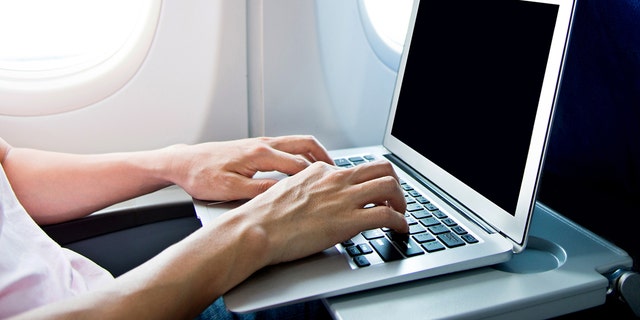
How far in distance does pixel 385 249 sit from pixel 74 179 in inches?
21.6

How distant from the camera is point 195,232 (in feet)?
2.15

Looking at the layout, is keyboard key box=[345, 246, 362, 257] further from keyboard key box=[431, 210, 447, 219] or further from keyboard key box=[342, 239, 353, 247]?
keyboard key box=[431, 210, 447, 219]

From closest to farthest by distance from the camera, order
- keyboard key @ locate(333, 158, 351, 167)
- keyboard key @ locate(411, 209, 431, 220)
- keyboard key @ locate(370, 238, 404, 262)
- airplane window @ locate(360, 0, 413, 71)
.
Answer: keyboard key @ locate(370, 238, 404, 262)
keyboard key @ locate(411, 209, 431, 220)
keyboard key @ locate(333, 158, 351, 167)
airplane window @ locate(360, 0, 413, 71)

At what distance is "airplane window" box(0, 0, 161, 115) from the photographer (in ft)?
3.46

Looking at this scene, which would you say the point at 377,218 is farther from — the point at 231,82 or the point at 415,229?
the point at 231,82

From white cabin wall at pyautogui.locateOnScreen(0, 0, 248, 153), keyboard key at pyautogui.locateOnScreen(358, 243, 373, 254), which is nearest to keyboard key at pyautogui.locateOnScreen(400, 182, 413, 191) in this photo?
Result: keyboard key at pyautogui.locateOnScreen(358, 243, 373, 254)

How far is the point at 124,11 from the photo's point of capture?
3.76ft

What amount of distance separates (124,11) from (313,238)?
0.74m

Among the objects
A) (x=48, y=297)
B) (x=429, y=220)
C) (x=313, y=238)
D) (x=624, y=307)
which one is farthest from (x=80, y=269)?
(x=624, y=307)

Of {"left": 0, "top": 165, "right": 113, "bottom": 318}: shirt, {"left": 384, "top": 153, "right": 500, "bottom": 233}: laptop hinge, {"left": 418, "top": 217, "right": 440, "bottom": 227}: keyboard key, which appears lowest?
{"left": 0, "top": 165, "right": 113, "bottom": 318}: shirt

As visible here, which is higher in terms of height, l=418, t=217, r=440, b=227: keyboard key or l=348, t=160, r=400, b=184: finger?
l=348, t=160, r=400, b=184: finger

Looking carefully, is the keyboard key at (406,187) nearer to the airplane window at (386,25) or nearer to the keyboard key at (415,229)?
the keyboard key at (415,229)

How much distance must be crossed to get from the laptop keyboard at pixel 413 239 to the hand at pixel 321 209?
0.02 meters

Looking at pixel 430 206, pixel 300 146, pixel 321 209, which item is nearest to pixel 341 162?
pixel 300 146
